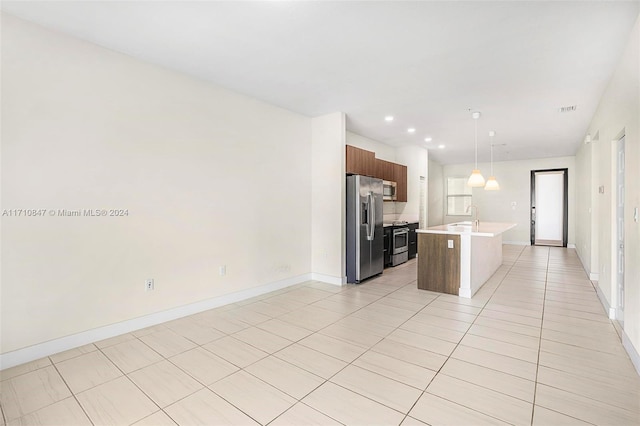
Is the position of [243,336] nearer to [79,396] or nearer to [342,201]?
[79,396]

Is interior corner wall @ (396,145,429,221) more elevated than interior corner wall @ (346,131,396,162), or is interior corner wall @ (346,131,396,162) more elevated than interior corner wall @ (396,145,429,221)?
interior corner wall @ (346,131,396,162)

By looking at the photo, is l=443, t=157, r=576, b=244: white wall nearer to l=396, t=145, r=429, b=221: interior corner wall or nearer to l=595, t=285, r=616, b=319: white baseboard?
l=396, t=145, r=429, b=221: interior corner wall

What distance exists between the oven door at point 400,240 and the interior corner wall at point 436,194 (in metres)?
3.57

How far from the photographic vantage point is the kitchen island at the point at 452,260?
430 centimetres

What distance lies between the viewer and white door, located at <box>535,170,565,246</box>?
9590 millimetres

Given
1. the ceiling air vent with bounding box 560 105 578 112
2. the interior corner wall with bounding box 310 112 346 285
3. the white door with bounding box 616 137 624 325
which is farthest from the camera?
the interior corner wall with bounding box 310 112 346 285

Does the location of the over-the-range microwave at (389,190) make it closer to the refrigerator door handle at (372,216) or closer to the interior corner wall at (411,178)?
the interior corner wall at (411,178)

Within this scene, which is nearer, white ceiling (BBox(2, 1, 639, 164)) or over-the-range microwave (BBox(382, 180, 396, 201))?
white ceiling (BBox(2, 1, 639, 164))

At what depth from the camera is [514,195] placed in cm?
977

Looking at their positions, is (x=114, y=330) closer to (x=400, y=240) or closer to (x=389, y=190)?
(x=400, y=240)

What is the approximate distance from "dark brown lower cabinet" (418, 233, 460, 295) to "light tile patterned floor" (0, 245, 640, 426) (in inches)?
22.2

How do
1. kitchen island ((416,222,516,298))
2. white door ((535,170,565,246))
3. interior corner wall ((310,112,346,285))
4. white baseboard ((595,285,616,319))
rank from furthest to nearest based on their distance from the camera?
white door ((535,170,565,246)), interior corner wall ((310,112,346,285)), kitchen island ((416,222,516,298)), white baseboard ((595,285,616,319))

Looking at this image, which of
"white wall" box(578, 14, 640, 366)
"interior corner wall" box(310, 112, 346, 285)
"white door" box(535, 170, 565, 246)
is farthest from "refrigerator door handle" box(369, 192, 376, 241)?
"white door" box(535, 170, 565, 246)

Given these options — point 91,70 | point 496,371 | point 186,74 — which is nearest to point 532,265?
point 496,371
